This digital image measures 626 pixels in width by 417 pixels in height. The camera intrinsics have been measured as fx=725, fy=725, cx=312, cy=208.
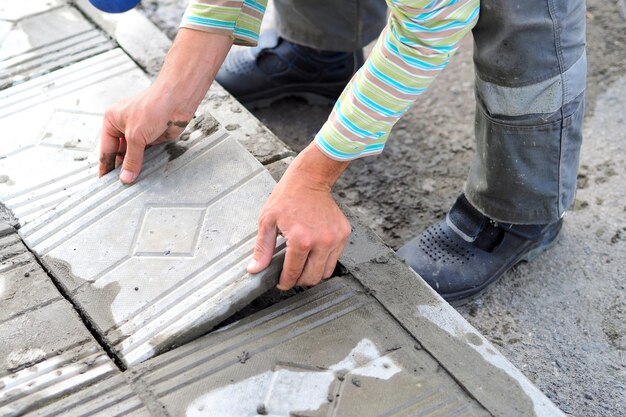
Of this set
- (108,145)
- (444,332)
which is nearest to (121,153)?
(108,145)

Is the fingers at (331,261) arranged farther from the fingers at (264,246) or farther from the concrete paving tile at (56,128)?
the concrete paving tile at (56,128)

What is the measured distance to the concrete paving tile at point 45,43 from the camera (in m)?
2.57

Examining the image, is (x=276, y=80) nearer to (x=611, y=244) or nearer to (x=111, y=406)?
(x=611, y=244)

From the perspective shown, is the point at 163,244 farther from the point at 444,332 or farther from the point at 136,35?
the point at 136,35

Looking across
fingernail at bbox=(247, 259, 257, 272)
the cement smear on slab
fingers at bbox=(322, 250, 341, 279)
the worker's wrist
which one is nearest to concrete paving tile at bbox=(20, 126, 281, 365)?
fingernail at bbox=(247, 259, 257, 272)

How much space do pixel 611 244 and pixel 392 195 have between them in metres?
0.72

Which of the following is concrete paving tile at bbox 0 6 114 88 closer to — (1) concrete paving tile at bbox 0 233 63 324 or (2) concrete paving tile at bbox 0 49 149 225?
(2) concrete paving tile at bbox 0 49 149 225

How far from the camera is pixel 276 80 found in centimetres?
282

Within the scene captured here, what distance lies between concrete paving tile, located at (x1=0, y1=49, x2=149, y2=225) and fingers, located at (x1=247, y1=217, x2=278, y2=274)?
0.69m

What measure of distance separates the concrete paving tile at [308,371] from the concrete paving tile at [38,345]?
0.48 feet

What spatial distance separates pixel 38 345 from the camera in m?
1.71

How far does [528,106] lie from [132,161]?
1.08 metres

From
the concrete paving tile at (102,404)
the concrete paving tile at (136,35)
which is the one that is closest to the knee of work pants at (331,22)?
the concrete paving tile at (136,35)

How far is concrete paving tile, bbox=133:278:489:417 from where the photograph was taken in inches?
61.7
